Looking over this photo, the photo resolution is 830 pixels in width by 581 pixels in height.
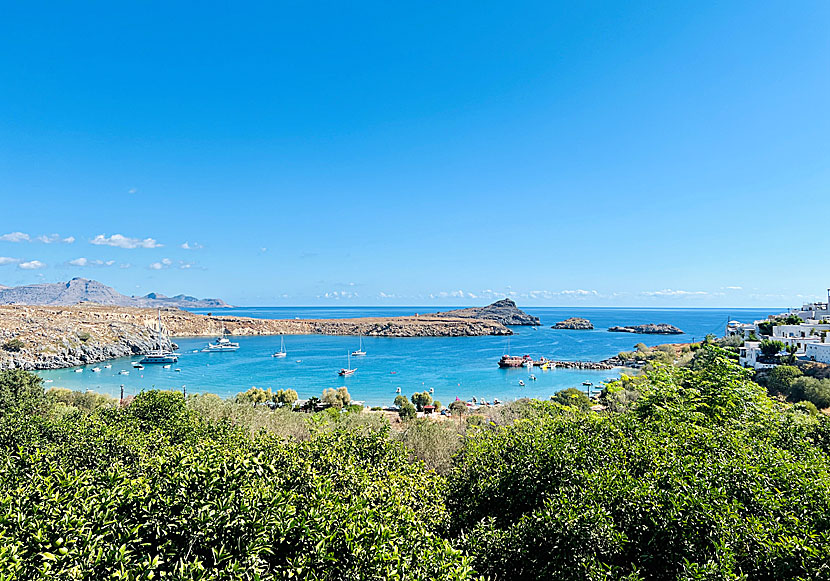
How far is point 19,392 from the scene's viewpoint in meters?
19.5

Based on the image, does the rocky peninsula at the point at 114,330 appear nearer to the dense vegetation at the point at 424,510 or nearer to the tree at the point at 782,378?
the dense vegetation at the point at 424,510

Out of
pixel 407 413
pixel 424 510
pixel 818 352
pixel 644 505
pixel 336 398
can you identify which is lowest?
pixel 336 398

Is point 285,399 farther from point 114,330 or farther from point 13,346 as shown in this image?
point 114,330

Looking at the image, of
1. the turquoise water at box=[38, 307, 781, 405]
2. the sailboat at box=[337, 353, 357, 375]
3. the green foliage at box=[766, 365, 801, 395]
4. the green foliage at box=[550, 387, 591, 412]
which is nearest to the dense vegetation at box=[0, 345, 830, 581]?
the green foliage at box=[550, 387, 591, 412]

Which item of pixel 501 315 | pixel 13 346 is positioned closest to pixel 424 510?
pixel 13 346

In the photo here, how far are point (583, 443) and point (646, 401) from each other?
16.6ft

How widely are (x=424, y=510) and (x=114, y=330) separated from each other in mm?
91116

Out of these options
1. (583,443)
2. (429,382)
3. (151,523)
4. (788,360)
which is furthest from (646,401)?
(429,382)

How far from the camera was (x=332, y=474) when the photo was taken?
691cm

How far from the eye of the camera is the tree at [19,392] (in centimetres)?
1648

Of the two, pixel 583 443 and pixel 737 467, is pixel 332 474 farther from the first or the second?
pixel 737 467

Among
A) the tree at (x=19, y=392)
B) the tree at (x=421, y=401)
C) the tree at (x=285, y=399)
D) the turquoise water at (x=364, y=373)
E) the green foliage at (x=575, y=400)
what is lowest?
the turquoise water at (x=364, y=373)

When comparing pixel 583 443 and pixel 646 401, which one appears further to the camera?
pixel 646 401

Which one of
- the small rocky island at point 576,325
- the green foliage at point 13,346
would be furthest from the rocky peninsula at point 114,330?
the small rocky island at point 576,325
